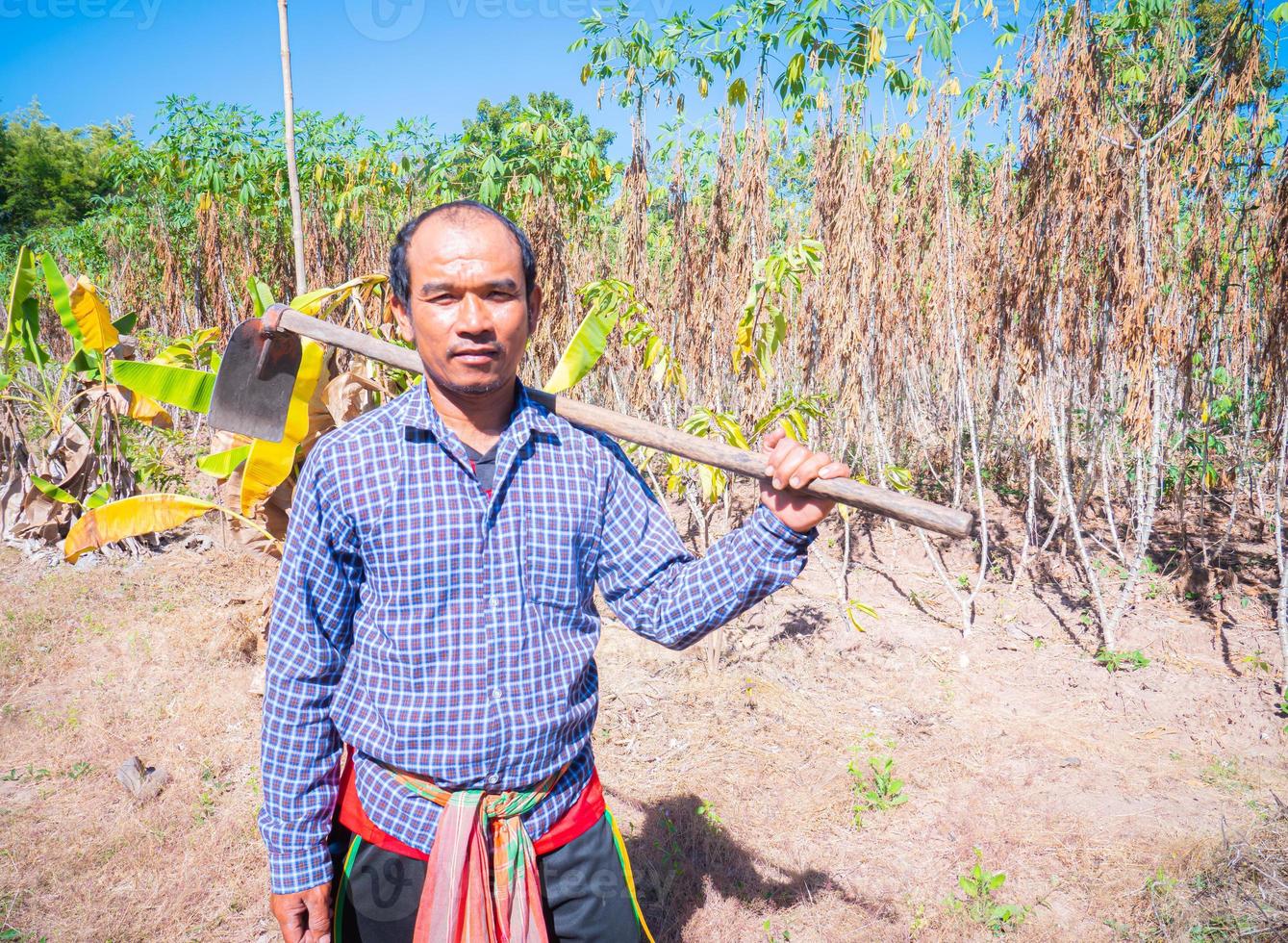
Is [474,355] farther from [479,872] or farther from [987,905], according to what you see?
[987,905]

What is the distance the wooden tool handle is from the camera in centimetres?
103

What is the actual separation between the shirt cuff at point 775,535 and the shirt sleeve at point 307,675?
1.90 ft

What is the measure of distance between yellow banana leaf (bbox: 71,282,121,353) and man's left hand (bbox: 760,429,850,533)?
4.02 m

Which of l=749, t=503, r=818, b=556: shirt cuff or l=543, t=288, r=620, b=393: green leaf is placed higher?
l=543, t=288, r=620, b=393: green leaf

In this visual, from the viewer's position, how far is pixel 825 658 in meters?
3.73

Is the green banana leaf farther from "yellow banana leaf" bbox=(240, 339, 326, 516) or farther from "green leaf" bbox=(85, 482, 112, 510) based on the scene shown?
"green leaf" bbox=(85, 482, 112, 510)

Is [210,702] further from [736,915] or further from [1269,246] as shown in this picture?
[1269,246]

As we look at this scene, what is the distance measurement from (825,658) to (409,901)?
292 cm

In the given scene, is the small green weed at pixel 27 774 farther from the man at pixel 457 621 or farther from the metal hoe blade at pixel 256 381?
the man at pixel 457 621

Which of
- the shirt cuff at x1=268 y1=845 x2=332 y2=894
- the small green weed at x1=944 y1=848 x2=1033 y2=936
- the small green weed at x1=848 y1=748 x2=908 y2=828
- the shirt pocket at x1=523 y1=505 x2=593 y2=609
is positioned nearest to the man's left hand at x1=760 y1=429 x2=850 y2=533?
the shirt pocket at x1=523 y1=505 x2=593 y2=609

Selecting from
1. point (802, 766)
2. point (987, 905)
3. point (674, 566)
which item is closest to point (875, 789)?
point (802, 766)

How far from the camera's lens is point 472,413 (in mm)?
1123

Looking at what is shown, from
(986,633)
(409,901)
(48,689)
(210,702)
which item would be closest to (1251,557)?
(986,633)

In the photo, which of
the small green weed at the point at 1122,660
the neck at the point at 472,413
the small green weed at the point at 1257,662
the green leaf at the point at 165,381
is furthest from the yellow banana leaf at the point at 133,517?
the small green weed at the point at 1257,662
